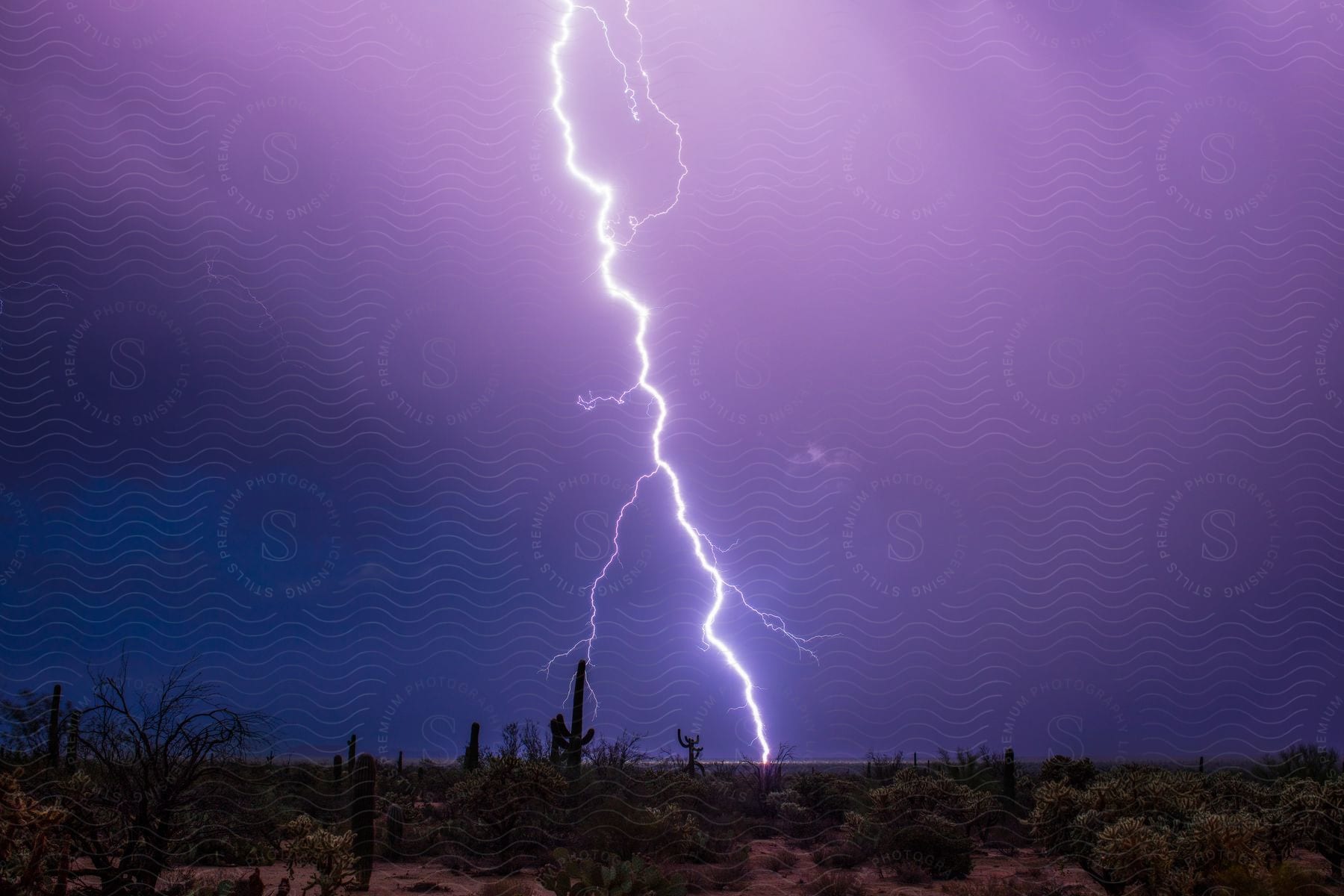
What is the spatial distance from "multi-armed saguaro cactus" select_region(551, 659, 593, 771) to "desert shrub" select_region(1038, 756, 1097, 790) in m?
7.37

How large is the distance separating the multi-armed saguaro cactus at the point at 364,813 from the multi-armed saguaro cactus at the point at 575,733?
4258mm

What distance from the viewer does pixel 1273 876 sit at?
24.8 ft

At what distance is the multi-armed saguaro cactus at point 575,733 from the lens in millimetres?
14367

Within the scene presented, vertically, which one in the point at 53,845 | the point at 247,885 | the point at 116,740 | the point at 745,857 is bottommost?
the point at 745,857

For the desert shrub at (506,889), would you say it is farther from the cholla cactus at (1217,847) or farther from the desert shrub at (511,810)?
the cholla cactus at (1217,847)

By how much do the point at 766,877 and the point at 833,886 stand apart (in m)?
1.58

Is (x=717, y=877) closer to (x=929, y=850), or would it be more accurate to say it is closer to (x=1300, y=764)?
(x=929, y=850)

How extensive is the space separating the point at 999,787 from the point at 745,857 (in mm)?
6949

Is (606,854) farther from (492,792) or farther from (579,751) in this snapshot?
(579,751)

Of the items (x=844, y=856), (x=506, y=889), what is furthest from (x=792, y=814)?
(x=506, y=889)

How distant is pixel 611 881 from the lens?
25.9 feet

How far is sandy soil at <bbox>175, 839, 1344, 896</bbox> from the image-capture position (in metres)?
9.64

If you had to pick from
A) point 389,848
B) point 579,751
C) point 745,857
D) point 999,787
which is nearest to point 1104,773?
point 999,787

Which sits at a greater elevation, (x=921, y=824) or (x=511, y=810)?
(x=511, y=810)
